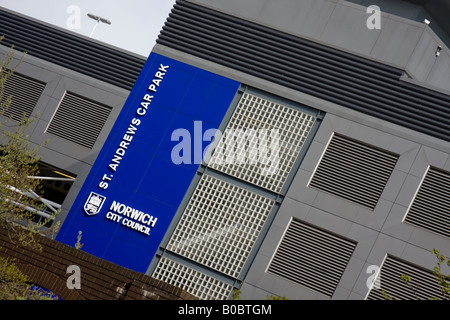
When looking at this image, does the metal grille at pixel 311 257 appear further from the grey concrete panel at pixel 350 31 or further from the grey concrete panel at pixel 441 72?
the grey concrete panel at pixel 441 72

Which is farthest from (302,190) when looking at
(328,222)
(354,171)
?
(354,171)

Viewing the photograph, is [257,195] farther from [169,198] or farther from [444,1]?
[444,1]

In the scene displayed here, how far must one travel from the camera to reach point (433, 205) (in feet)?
86.6

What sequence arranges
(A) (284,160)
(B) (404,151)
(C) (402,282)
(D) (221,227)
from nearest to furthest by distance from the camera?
(C) (402,282) < (B) (404,151) < (D) (221,227) < (A) (284,160)

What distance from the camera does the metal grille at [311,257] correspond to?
26953 mm

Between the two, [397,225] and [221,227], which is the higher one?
[397,225]

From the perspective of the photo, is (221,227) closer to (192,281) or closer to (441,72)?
(192,281)

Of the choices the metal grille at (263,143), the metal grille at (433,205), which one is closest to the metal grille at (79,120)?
the metal grille at (263,143)

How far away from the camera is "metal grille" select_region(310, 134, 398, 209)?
27078 mm

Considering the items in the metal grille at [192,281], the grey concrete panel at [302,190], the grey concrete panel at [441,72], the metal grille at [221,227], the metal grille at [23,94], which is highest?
the grey concrete panel at [441,72]

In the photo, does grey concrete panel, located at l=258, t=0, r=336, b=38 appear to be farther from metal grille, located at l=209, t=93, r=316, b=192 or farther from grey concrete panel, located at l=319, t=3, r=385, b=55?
metal grille, located at l=209, t=93, r=316, b=192

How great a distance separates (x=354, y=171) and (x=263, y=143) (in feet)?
12.9

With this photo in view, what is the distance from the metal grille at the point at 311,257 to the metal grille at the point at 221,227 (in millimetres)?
1333

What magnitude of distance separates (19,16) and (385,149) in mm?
23312
